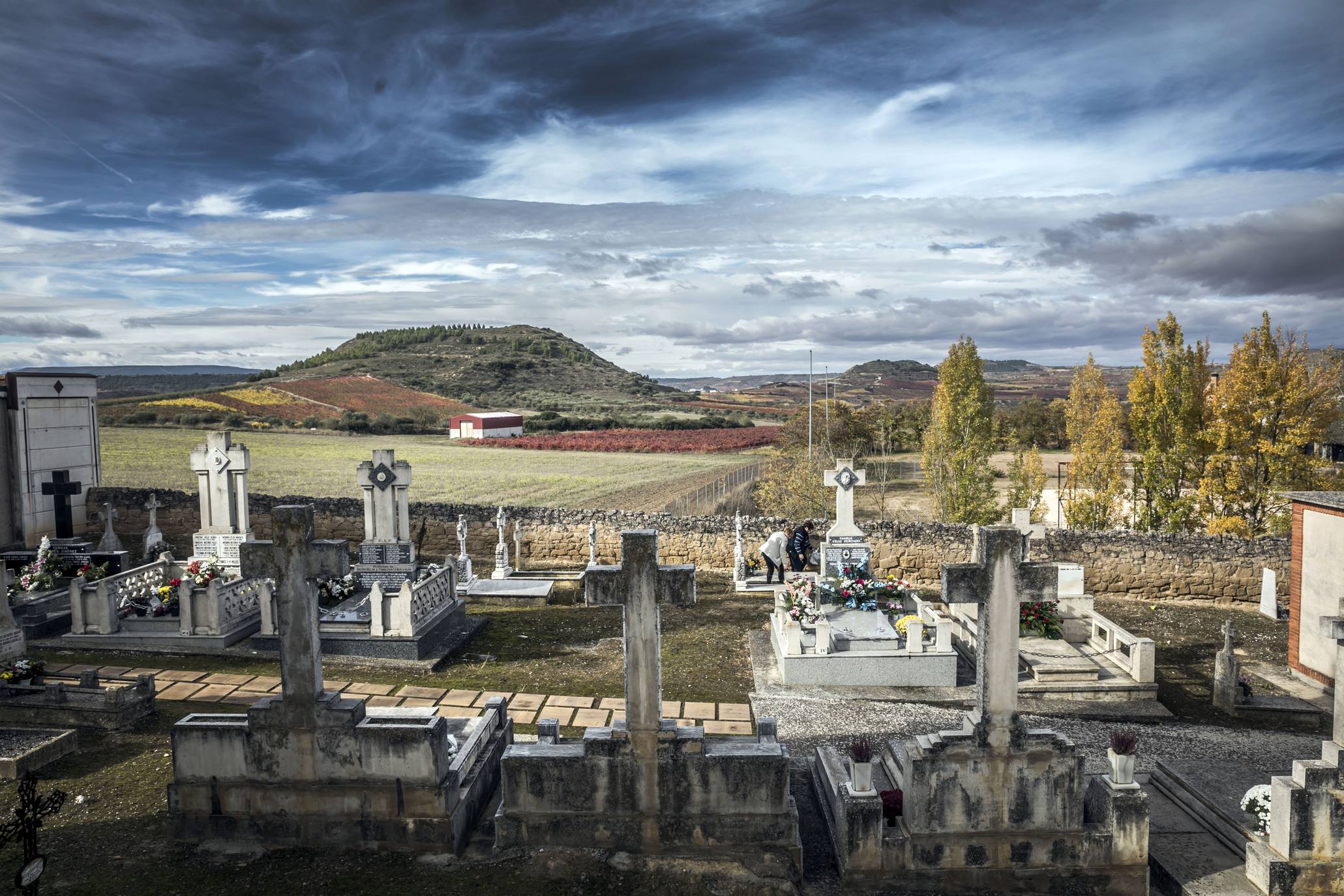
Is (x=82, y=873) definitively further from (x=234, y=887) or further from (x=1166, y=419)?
(x=1166, y=419)

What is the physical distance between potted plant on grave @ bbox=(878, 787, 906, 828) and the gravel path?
2.26 meters

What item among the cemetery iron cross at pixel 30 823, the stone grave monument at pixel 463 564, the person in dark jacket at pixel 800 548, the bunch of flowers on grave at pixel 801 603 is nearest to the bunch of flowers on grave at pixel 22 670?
the cemetery iron cross at pixel 30 823

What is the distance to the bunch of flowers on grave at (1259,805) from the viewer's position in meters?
5.82

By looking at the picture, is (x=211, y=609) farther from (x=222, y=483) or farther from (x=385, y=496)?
(x=222, y=483)

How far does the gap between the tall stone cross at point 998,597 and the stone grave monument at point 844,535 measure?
8189mm

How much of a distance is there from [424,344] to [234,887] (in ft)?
296

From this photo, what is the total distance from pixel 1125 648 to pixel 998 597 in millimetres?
7541

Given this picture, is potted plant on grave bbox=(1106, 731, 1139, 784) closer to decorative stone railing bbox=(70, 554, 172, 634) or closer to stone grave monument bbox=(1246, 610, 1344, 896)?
stone grave monument bbox=(1246, 610, 1344, 896)

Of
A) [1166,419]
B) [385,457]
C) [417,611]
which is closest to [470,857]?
[417,611]

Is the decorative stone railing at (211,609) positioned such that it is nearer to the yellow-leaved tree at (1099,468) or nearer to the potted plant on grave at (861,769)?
the potted plant on grave at (861,769)

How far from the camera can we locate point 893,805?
5.91 meters

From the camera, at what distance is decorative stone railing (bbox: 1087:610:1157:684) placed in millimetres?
10680

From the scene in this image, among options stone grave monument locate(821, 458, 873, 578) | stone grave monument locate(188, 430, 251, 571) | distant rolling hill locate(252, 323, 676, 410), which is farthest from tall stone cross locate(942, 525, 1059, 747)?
Result: distant rolling hill locate(252, 323, 676, 410)

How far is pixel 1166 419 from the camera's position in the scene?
1903 cm
